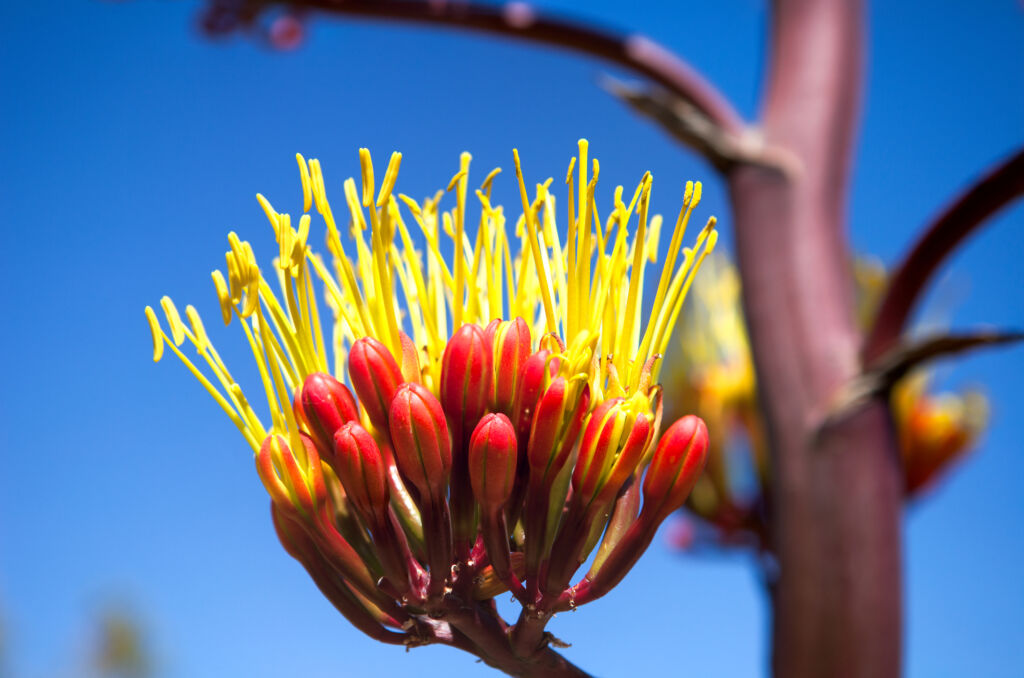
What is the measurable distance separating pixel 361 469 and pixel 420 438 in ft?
0.12

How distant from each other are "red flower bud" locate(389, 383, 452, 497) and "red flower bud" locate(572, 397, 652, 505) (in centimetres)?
7

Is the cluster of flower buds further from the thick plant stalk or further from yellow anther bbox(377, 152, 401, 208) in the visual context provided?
the thick plant stalk

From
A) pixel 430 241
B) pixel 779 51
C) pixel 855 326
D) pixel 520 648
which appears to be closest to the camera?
pixel 520 648

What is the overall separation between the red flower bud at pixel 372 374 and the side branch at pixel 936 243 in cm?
96

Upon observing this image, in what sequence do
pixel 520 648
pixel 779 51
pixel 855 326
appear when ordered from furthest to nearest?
pixel 779 51 < pixel 855 326 < pixel 520 648

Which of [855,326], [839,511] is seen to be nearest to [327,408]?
[839,511]

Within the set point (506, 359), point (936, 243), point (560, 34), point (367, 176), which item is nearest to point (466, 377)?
point (506, 359)

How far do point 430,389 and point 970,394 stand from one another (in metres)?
2.31

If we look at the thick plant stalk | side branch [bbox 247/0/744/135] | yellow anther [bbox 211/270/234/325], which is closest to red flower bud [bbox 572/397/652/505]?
yellow anther [bbox 211/270/234/325]

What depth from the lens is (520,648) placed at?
1.55 ft

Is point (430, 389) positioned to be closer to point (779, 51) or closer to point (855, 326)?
point (855, 326)

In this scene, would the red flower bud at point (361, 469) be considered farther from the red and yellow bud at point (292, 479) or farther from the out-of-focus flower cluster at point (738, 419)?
the out-of-focus flower cluster at point (738, 419)

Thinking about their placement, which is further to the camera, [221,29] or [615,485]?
[221,29]

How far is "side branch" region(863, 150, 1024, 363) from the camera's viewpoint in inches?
45.7
